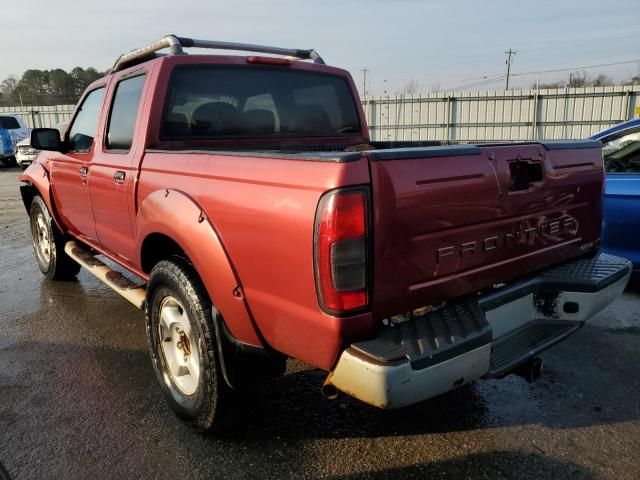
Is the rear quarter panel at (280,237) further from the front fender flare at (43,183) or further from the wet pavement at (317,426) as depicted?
the front fender flare at (43,183)

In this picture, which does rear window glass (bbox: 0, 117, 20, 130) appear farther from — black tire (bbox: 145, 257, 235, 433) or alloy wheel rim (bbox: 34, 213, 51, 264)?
black tire (bbox: 145, 257, 235, 433)

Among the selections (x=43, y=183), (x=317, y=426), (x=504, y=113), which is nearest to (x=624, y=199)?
(x=317, y=426)

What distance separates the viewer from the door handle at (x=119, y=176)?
3.27 meters

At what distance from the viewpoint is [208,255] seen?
2.36 meters

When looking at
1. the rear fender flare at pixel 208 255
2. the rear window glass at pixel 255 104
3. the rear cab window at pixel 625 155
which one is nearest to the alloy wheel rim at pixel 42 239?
the rear window glass at pixel 255 104

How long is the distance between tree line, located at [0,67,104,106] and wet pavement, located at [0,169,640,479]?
56484 mm

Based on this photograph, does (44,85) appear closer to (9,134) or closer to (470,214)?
(9,134)

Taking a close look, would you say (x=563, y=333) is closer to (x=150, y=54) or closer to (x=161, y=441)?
(x=161, y=441)

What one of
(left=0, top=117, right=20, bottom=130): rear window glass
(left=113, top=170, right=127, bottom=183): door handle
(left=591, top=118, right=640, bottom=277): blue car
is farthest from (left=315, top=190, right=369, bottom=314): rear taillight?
(left=0, top=117, right=20, bottom=130): rear window glass

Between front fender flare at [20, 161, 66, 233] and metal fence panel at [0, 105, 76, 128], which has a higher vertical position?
metal fence panel at [0, 105, 76, 128]

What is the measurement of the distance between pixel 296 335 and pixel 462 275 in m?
0.78

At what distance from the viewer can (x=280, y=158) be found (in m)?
2.07

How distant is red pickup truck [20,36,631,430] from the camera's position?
1.89 m

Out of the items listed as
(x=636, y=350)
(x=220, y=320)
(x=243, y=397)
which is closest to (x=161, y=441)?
(x=243, y=397)
